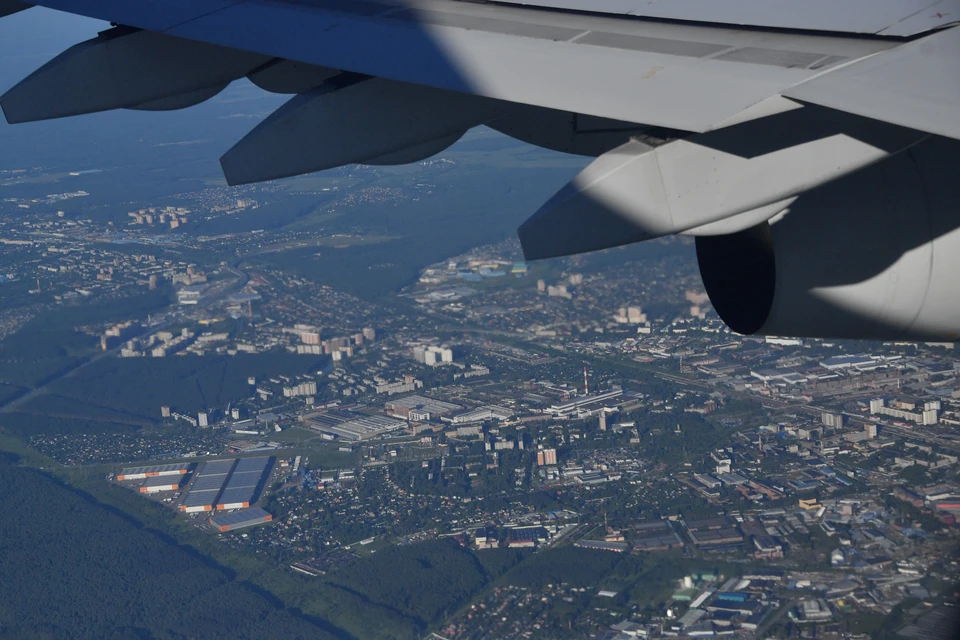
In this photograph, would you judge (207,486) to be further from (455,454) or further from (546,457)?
(546,457)

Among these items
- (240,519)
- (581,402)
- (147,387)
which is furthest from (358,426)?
(147,387)

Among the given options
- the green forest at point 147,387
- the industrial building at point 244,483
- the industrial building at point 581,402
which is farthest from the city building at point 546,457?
the green forest at point 147,387

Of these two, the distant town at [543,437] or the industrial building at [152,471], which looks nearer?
the distant town at [543,437]

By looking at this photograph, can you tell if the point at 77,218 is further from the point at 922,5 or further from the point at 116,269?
the point at 922,5

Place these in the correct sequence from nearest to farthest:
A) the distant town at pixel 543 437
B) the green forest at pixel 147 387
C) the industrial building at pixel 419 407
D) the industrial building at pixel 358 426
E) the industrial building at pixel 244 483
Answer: the distant town at pixel 543 437, the industrial building at pixel 244 483, the industrial building at pixel 358 426, the industrial building at pixel 419 407, the green forest at pixel 147 387

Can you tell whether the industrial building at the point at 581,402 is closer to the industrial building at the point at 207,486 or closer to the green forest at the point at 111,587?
the industrial building at the point at 207,486

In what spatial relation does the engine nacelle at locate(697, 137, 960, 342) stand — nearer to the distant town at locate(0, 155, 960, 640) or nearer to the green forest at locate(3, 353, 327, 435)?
the distant town at locate(0, 155, 960, 640)

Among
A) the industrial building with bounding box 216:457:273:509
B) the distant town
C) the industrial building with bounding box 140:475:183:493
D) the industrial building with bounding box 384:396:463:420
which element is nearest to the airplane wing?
the distant town
